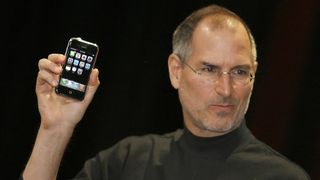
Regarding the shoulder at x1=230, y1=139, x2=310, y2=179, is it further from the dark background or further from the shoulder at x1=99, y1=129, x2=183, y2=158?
the dark background

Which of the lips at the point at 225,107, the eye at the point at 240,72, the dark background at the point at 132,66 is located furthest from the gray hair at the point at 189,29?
the dark background at the point at 132,66

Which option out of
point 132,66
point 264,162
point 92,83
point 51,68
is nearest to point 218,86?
point 264,162

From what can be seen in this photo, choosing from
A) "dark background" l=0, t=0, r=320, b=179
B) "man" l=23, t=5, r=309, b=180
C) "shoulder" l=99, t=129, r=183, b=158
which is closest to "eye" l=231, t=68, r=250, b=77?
"man" l=23, t=5, r=309, b=180

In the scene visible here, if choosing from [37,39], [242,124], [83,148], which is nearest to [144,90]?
[83,148]

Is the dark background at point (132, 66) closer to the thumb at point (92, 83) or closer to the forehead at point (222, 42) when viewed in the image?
the forehead at point (222, 42)

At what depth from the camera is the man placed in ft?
5.02

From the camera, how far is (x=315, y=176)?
1.88m

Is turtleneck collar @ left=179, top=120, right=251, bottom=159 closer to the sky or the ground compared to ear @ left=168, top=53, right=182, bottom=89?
closer to the ground

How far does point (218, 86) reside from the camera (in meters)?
1.58

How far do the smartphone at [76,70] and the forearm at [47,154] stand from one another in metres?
0.11

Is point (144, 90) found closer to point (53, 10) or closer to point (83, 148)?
point (83, 148)

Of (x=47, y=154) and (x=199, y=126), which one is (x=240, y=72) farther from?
(x=47, y=154)

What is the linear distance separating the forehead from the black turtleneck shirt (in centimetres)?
21

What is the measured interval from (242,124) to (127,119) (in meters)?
0.72
